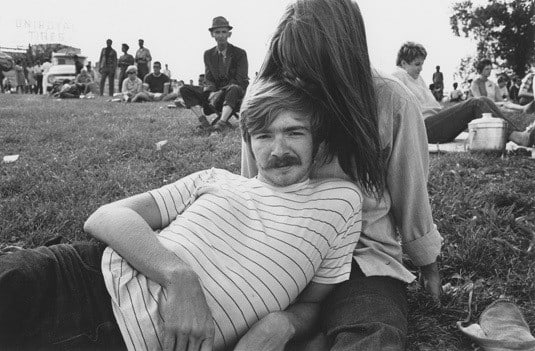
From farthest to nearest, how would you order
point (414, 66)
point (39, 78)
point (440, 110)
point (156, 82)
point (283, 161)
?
point (39, 78) < point (156, 82) < point (414, 66) < point (440, 110) < point (283, 161)

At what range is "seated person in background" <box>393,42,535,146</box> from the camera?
5.43 metres

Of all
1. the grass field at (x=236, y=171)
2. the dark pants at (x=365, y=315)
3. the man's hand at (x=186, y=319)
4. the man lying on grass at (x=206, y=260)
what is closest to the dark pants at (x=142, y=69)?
the grass field at (x=236, y=171)

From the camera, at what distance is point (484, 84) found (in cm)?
1043

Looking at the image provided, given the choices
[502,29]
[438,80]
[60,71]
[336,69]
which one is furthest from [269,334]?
[502,29]

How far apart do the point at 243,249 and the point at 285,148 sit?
37 centimetres

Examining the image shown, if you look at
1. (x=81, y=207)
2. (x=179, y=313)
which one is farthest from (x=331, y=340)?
(x=81, y=207)

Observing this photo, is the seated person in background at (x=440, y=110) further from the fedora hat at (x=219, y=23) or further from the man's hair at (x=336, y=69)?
the man's hair at (x=336, y=69)

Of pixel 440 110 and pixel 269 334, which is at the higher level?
pixel 440 110

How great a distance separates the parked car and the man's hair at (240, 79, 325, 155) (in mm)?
20506

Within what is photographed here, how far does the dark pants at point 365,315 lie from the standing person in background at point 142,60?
56.1ft

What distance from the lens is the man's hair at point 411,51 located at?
20.4 feet

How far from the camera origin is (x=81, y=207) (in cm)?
322

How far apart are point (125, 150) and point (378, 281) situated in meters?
3.79

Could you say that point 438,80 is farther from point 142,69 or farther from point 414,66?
point 414,66
